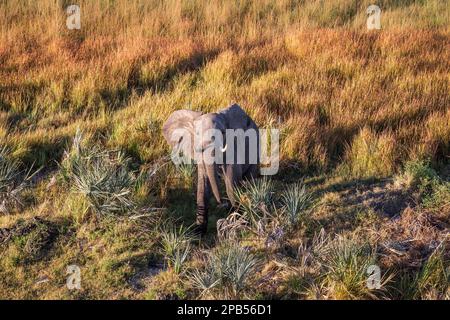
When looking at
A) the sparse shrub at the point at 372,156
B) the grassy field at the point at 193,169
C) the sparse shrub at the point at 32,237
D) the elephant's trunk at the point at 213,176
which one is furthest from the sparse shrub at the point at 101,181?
the sparse shrub at the point at 372,156

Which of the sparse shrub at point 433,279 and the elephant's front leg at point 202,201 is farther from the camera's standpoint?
the elephant's front leg at point 202,201

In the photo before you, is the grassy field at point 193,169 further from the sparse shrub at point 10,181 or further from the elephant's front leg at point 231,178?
the elephant's front leg at point 231,178

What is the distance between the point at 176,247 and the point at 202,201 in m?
0.52

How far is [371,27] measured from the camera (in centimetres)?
1050

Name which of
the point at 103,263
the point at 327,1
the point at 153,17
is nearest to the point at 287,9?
the point at 327,1

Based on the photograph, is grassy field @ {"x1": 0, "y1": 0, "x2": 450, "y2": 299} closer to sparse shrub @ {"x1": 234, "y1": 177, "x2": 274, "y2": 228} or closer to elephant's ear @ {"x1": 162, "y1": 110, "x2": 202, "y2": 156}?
sparse shrub @ {"x1": 234, "y1": 177, "x2": 274, "y2": 228}

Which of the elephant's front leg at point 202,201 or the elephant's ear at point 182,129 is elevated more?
the elephant's ear at point 182,129

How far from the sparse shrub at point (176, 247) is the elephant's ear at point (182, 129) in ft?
2.67

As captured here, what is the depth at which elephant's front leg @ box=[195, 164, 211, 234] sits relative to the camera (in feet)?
18.9

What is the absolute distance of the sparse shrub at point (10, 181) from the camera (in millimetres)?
6219

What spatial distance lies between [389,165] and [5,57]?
17.7 feet

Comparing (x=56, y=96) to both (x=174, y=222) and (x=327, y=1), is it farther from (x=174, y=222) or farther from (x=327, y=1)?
(x=327, y=1)

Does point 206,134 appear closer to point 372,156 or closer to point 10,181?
point 372,156
